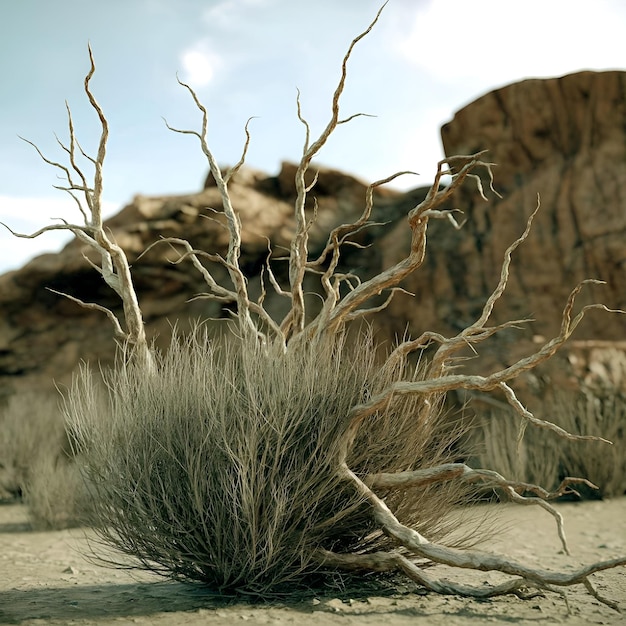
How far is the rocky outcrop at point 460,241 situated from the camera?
13.9m

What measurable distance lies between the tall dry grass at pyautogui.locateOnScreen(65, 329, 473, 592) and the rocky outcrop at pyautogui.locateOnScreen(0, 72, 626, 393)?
6.71 metres

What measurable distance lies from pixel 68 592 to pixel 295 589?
1.72 meters

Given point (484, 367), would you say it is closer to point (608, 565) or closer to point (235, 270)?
point (235, 270)

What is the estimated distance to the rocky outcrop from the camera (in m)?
13.9

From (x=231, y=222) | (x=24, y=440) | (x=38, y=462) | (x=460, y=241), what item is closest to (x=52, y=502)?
(x=38, y=462)

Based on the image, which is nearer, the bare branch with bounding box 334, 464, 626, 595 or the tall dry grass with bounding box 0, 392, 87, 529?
the bare branch with bounding box 334, 464, 626, 595

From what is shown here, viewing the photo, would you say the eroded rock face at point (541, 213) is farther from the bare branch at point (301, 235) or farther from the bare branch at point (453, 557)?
the bare branch at point (453, 557)

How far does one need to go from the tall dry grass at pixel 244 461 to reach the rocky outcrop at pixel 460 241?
6706 millimetres

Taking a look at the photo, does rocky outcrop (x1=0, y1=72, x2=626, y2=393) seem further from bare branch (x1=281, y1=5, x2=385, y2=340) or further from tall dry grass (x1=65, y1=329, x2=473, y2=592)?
tall dry grass (x1=65, y1=329, x2=473, y2=592)

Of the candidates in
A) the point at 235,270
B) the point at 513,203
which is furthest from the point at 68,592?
the point at 513,203

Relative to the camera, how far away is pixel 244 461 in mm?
4652

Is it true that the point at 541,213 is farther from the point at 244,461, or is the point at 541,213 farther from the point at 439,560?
the point at 244,461

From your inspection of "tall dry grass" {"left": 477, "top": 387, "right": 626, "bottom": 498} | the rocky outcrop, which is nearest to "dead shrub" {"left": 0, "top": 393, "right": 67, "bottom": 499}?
the rocky outcrop

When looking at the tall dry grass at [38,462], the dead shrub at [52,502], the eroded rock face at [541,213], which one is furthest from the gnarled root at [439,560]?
the eroded rock face at [541,213]
